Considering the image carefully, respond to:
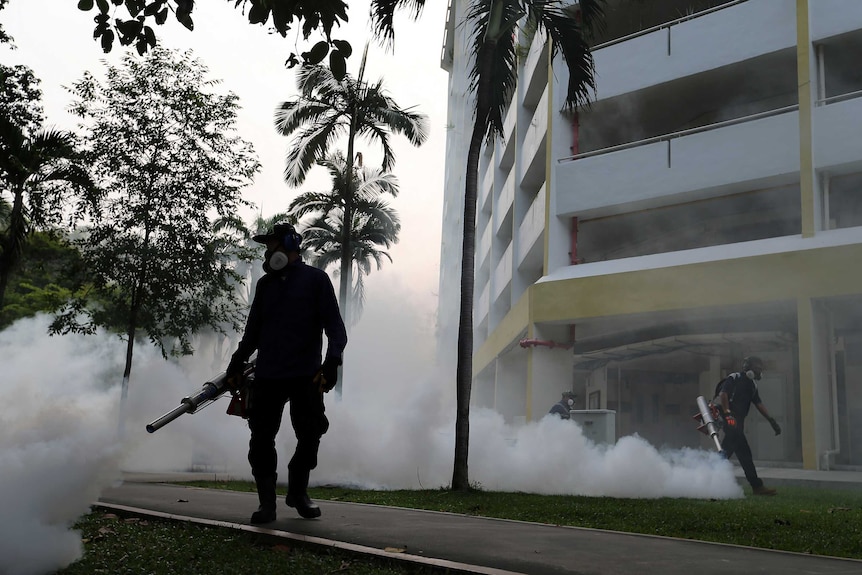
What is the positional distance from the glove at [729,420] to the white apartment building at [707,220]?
17.8 feet

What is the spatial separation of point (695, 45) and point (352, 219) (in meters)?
14.7

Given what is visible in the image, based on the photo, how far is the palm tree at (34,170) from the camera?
52.7ft

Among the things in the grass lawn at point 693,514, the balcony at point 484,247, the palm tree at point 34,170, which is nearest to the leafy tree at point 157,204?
the palm tree at point 34,170

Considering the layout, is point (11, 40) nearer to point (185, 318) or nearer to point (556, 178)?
point (185, 318)

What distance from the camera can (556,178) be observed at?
2125 cm

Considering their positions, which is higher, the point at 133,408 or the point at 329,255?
the point at 329,255

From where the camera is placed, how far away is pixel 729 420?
1052cm

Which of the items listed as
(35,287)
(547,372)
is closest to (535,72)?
(547,372)

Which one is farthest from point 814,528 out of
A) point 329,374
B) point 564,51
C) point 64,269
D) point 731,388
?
point 64,269

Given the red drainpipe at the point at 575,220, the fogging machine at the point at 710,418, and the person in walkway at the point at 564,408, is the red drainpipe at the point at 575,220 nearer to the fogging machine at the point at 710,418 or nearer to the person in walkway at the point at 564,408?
the person in walkway at the point at 564,408

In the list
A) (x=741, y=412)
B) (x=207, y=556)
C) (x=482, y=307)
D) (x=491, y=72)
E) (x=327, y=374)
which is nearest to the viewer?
(x=207, y=556)

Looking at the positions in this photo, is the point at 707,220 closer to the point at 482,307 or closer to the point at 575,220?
the point at 575,220

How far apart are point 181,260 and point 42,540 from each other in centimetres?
1533

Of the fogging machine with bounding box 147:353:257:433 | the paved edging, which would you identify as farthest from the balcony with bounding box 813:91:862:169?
the paved edging
